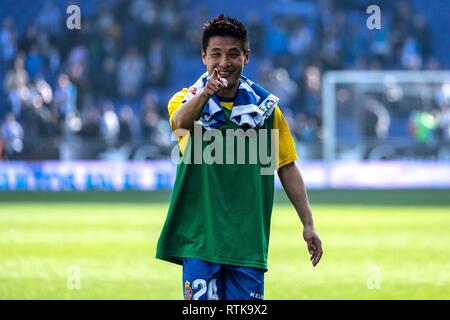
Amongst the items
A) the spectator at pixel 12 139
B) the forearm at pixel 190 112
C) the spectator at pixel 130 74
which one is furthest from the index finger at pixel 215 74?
the spectator at pixel 130 74

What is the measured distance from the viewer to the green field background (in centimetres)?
864

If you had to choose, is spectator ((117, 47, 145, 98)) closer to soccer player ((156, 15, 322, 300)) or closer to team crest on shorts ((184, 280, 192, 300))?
soccer player ((156, 15, 322, 300))

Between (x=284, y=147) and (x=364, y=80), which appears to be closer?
(x=284, y=147)

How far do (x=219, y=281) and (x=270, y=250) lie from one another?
22.7ft

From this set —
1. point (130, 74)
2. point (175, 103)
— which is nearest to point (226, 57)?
point (175, 103)

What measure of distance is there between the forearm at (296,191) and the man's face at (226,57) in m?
0.58

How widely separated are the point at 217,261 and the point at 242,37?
3.46 ft

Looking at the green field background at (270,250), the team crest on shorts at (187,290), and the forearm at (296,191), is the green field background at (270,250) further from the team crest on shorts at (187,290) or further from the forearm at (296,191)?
the team crest on shorts at (187,290)

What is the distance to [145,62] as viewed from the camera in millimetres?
26750

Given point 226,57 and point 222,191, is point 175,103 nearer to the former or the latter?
point 226,57

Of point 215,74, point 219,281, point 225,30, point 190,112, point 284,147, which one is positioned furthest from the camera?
point 284,147

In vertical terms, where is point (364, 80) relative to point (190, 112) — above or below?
above
